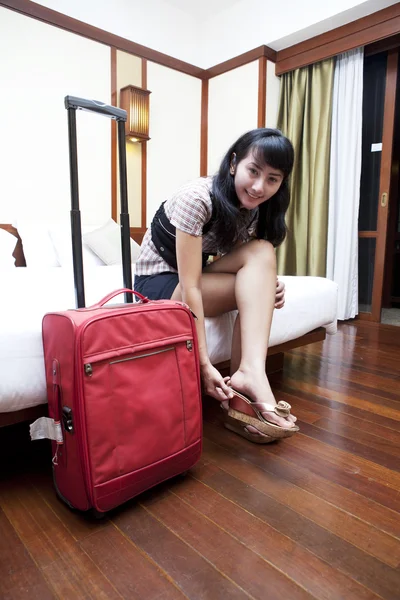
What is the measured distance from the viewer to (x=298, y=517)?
3.33 ft

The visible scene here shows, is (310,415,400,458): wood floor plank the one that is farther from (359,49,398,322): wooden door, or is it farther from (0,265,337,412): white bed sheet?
(359,49,398,322): wooden door

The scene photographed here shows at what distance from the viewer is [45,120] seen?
3.23 m

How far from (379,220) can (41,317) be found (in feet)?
10.7

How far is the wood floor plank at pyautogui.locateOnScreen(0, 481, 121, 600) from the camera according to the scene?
0.79m

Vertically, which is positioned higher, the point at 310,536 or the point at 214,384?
the point at 214,384

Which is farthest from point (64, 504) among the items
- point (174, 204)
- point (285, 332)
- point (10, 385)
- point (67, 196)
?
point (67, 196)

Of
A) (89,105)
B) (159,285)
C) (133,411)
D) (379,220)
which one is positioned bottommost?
(133,411)

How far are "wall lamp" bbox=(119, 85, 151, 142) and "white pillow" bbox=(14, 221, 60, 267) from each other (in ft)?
4.24

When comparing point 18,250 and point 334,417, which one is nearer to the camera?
point 334,417

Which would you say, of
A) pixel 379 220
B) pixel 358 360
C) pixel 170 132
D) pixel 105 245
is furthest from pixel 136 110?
pixel 358 360

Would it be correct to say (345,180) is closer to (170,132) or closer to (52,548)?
(170,132)

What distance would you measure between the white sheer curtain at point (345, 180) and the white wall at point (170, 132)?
138 centimetres

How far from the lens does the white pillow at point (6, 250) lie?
8.56 ft

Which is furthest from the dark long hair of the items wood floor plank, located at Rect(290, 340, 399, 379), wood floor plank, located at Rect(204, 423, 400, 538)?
wood floor plank, located at Rect(290, 340, 399, 379)
